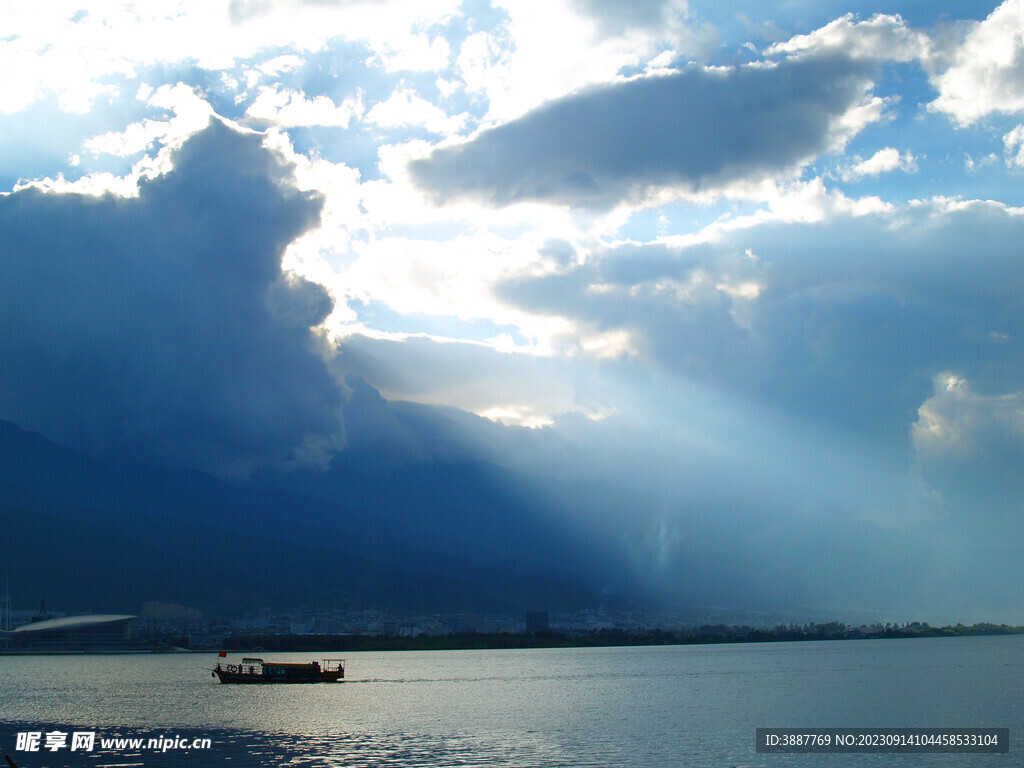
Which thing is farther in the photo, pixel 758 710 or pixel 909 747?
pixel 758 710

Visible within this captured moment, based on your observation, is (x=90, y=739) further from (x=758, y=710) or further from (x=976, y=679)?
(x=976, y=679)

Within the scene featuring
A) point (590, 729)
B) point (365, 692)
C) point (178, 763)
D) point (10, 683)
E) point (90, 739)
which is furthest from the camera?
point (10, 683)

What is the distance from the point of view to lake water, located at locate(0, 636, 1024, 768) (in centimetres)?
6656

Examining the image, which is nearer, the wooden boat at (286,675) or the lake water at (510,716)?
the lake water at (510,716)

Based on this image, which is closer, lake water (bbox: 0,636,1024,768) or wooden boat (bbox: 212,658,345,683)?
lake water (bbox: 0,636,1024,768)

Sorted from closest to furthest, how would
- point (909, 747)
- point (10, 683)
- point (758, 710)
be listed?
1. point (909, 747)
2. point (758, 710)
3. point (10, 683)

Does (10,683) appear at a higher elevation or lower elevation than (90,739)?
lower

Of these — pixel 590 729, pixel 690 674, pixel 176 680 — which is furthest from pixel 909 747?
pixel 176 680

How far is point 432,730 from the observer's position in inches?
3319

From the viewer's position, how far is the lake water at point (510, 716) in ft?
218

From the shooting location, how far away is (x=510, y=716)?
95.8 m

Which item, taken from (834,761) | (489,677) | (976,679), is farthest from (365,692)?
(976,679)

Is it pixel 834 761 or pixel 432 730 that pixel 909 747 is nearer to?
pixel 834 761

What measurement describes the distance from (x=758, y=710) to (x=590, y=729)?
2445 centimetres
